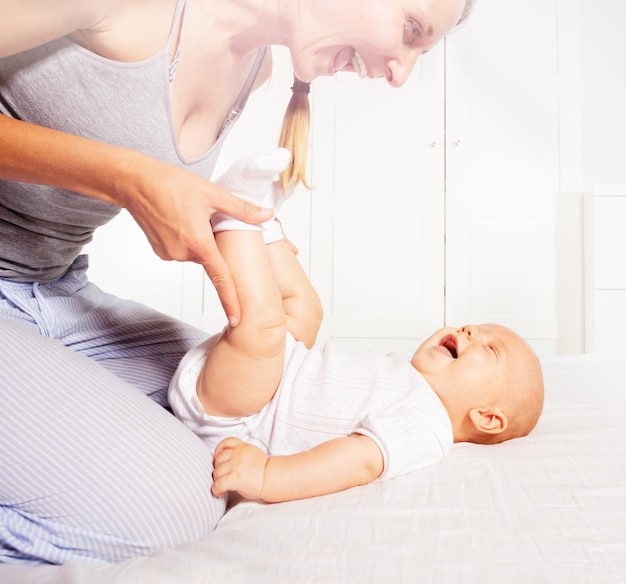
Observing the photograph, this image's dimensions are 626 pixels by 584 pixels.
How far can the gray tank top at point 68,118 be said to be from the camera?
34.2 inches

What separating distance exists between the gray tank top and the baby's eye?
39cm

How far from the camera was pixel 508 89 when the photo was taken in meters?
3.43

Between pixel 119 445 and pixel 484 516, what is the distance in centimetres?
43

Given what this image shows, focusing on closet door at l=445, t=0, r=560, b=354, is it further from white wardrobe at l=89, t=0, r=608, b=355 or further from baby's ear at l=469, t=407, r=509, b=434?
baby's ear at l=469, t=407, r=509, b=434

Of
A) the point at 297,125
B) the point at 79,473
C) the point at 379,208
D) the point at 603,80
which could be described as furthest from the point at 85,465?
the point at 603,80

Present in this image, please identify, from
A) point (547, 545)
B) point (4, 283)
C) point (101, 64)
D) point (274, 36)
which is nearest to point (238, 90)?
point (274, 36)

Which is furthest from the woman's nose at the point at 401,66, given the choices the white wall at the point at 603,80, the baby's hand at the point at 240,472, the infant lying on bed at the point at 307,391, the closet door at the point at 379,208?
the white wall at the point at 603,80

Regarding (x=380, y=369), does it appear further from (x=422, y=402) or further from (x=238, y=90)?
(x=238, y=90)

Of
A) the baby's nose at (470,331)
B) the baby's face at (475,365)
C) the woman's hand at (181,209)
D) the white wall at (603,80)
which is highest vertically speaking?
the white wall at (603,80)

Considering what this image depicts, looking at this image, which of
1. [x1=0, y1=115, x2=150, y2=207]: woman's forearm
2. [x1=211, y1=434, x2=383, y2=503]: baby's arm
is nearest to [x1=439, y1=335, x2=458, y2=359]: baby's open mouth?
[x1=211, y1=434, x2=383, y2=503]: baby's arm

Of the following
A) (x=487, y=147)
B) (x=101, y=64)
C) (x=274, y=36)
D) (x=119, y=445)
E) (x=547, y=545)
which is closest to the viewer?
(x=547, y=545)

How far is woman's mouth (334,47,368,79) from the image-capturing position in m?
1.16

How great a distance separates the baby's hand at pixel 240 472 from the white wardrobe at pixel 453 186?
8.71 ft

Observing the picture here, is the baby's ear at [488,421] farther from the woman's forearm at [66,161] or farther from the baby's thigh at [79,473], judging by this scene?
the woman's forearm at [66,161]
